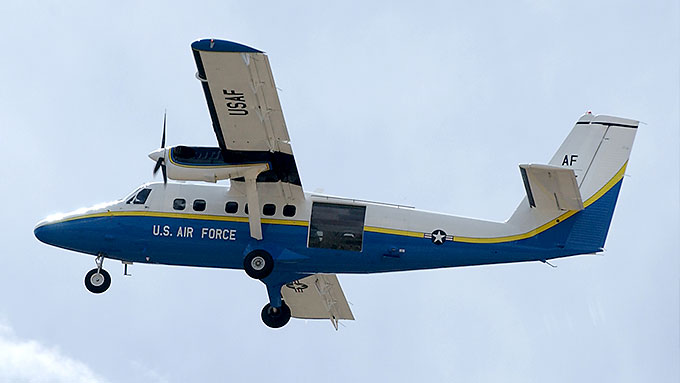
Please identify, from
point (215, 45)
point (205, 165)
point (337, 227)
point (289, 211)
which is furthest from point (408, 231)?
point (215, 45)

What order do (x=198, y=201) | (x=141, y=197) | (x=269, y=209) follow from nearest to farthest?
(x=269, y=209) < (x=198, y=201) < (x=141, y=197)

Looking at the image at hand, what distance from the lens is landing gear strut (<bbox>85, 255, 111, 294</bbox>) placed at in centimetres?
3028

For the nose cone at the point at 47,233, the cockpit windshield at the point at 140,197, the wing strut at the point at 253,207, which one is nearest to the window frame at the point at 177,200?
the cockpit windshield at the point at 140,197

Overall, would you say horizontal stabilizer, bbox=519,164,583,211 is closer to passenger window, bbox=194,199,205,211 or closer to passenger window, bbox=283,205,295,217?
passenger window, bbox=283,205,295,217

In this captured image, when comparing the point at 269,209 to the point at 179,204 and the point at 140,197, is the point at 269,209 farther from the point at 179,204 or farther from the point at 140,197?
the point at 140,197

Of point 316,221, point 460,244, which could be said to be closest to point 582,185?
point 460,244

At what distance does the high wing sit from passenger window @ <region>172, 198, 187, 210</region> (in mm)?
1832

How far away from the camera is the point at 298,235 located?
2917 cm

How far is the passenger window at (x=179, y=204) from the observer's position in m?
29.7

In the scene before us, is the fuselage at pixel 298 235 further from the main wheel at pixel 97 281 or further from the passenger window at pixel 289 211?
the main wheel at pixel 97 281

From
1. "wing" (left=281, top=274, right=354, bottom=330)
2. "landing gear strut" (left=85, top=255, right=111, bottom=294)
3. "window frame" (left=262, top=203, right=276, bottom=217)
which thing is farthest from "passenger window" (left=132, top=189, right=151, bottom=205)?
"wing" (left=281, top=274, right=354, bottom=330)

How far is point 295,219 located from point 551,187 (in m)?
5.90

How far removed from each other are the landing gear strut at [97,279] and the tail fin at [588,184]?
383 inches

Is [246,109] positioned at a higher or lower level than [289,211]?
higher
